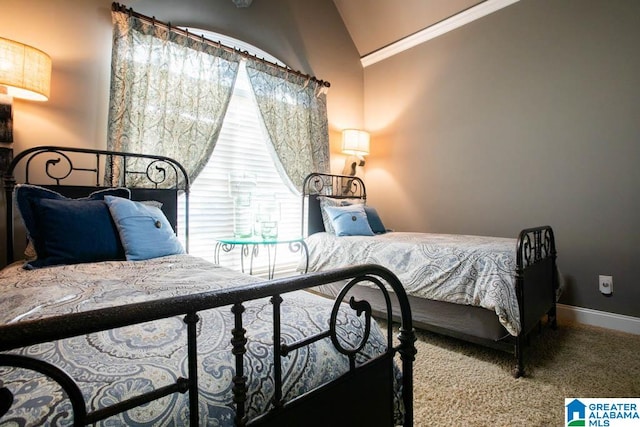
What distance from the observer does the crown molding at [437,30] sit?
3029 mm

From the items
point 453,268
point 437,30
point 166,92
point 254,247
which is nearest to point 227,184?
point 254,247

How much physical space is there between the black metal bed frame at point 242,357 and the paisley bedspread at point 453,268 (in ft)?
3.55

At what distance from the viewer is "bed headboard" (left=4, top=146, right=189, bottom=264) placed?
5.88 feet

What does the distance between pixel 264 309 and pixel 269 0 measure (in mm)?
3218

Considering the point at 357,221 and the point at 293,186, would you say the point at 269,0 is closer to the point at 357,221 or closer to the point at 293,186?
the point at 293,186

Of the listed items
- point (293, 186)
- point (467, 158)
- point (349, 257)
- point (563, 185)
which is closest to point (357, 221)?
point (349, 257)

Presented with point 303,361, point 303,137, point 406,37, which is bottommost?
point 303,361

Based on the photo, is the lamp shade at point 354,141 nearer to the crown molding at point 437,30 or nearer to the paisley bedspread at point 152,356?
the crown molding at point 437,30

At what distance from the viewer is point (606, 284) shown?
8.01 ft

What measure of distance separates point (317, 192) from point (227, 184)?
97 centimetres

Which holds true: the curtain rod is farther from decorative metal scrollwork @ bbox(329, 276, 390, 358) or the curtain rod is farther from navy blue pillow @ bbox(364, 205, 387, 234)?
decorative metal scrollwork @ bbox(329, 276, 390, 358)

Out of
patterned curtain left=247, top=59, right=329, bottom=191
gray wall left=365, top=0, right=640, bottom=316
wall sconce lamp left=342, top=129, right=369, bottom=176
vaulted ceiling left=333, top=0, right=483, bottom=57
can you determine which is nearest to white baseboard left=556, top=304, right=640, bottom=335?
gray wall left=365, top=0, right=640, bottom=316

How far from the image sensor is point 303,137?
A: 3.22 metres

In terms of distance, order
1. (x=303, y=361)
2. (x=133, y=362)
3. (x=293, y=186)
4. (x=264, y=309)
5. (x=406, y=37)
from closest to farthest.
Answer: (x=133, y=362) → (x=303, y=361) → (x=264, y=309) → (x=293, y=186) → (x=406, y=37)
